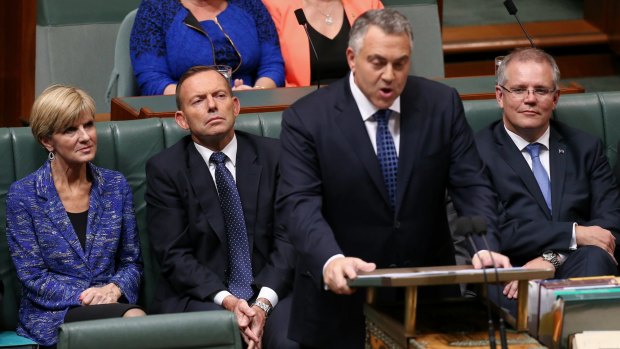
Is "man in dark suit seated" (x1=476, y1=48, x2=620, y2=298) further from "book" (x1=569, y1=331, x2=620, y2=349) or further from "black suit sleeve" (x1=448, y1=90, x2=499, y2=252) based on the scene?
"book" (x1=569, y1=331, x2=620, y2=349)

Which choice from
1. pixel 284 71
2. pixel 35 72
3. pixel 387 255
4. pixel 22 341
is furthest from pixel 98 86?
pixel 387 255

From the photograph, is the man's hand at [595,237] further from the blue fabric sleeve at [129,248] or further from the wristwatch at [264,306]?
the blue fabric sleeve at [129,248]

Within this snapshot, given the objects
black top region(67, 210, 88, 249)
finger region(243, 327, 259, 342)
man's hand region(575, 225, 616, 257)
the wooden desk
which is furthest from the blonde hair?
man's hand region(575, 225, 616, 257)

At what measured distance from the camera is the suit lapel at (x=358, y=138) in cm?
255

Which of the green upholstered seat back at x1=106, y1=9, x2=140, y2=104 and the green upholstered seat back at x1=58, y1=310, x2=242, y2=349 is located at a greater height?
the green upholstered seat back at x1=106, y1=9, x2=140, y2=104

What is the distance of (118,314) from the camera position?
2.98m

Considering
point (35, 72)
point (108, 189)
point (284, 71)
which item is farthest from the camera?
point (35, 72)

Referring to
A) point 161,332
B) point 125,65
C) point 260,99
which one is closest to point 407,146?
point 161,332

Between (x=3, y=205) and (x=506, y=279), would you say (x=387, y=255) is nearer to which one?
(x=506, y=279)

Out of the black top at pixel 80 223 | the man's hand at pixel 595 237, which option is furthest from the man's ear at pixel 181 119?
the man's hand at pixel 595 237

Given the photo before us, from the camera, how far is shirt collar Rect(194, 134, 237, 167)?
10.5ft

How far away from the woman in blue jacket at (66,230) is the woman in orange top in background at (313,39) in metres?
1.23

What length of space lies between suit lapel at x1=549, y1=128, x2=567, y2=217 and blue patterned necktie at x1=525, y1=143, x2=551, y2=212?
2 centimetres

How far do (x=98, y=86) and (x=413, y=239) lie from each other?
2.40 m
